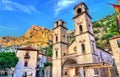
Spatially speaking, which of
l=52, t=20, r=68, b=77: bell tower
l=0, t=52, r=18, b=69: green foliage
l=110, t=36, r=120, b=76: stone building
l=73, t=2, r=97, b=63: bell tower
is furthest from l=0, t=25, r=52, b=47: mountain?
l=110, t=36, r=120, b=76: stone building

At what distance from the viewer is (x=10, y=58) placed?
116 ft

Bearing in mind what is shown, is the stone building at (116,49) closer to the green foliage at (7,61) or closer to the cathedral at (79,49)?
the cathedral at (79,49)

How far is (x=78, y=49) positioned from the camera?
27641 mm

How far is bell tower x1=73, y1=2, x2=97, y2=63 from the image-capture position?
2559cm

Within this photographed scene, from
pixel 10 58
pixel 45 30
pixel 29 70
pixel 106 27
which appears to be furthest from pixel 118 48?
pixel 45 30

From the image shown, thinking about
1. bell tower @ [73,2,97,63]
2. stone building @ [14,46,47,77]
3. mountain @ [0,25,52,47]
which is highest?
mountain @ [0,25,52,47]

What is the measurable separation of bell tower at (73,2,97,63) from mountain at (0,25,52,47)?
191 ft

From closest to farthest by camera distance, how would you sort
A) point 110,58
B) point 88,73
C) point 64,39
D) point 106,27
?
point 88,73, point 64,39, point 110,58, point 106,27

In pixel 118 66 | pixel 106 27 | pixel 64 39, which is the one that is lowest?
Answer: pixel 118 66

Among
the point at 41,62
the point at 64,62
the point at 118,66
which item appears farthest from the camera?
the point at 41,62

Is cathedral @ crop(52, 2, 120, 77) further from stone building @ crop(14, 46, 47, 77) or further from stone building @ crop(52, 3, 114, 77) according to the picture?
stone building @ crop(14, 46, 47, 77)

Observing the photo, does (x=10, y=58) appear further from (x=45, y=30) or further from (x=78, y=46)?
(x=45, y=30)

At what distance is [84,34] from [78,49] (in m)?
3.43

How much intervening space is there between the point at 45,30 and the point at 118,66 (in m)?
77.3
